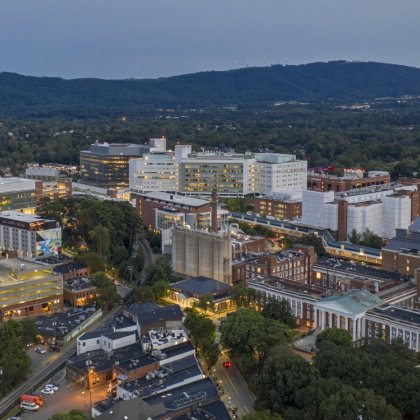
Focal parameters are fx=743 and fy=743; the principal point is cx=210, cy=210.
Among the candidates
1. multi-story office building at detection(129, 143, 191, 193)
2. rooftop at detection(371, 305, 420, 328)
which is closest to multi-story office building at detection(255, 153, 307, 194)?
multi-story office building at detection(129, 143, 191, 193)

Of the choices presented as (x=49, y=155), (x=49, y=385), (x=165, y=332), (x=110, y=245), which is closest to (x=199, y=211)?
(x=110, y=245)

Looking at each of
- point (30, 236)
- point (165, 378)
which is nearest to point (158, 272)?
point (30, 236)

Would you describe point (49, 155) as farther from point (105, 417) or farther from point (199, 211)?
point (105, 417)

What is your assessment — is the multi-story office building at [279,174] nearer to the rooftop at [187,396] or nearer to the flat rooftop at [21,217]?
the flat rooftop at [21,217]

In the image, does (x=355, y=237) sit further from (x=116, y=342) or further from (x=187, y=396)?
(x=187, y=396)

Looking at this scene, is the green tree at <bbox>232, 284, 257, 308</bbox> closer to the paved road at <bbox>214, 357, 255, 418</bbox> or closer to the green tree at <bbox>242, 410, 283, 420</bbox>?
the paved road at <bbox>214, 357, 255, 418</bbox>

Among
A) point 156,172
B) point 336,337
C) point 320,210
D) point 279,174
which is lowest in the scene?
point 336,337

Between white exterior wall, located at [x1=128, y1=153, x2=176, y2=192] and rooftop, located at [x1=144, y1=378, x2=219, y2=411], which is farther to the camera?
white exterior wall, located at [x1=128, y1=153, x2=176, y2=192]
